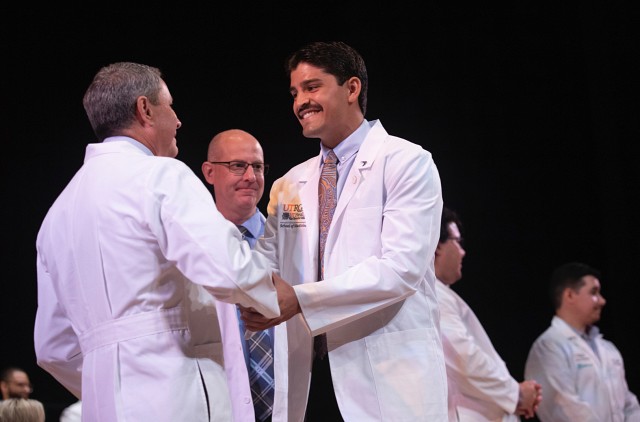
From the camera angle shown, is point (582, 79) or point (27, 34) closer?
point (27, 34)

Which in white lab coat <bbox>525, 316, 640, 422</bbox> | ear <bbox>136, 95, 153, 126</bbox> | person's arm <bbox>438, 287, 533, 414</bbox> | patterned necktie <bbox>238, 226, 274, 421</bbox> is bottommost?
white lab coat <bbox>525, 316, 640, 422</bbox>

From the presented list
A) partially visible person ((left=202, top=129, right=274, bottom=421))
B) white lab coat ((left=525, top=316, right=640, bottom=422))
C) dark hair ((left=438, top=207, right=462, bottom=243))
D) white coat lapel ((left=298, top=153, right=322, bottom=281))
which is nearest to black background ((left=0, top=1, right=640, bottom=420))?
white lab coat ((left=525, top=316, right=640, bottom=422))

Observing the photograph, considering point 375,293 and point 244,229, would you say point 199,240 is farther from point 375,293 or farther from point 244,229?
point 244,229

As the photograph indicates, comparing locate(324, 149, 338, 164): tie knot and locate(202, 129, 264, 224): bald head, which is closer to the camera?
locate(324, 149, 338, 164): tie knot

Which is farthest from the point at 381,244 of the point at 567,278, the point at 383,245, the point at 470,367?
the point at 567,278

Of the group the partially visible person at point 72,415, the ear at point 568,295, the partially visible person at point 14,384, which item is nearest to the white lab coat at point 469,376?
the ear at point 568,295

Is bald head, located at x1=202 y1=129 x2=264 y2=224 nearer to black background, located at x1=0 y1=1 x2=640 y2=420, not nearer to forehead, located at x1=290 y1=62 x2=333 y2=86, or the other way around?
forehead, located at x1=290 y1=62 x2=333 y2=86

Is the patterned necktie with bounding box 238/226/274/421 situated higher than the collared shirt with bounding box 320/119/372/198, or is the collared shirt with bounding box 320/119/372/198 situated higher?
the collared shirt with bounding box 320/119/372/198

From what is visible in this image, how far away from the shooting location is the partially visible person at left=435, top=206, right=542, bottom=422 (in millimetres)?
4160

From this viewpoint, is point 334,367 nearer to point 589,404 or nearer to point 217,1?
point 589,404

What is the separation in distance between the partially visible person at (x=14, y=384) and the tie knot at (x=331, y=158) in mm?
2695

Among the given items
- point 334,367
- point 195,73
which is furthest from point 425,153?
point 195,73

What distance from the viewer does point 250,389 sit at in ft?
10.6

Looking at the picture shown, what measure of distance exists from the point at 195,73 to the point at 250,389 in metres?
2.56
